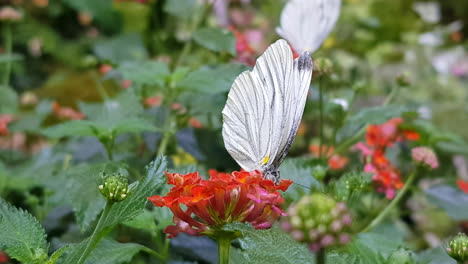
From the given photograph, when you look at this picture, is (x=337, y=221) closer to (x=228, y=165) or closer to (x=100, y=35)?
(x=228, y=165)

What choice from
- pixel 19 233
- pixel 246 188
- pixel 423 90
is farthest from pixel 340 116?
pixel 423 90

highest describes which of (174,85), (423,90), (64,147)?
(174,85)

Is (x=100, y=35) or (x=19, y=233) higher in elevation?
(x=19, y=233)

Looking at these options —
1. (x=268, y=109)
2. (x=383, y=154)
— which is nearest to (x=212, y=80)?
(x=268, y=109)

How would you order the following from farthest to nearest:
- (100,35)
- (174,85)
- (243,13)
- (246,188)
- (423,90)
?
(100,35)
(243,13)
(423,90)
(174,85)
(246,188)

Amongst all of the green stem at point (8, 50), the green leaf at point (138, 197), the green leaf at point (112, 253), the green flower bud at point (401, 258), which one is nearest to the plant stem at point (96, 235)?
the green leaf at point (138, 197)

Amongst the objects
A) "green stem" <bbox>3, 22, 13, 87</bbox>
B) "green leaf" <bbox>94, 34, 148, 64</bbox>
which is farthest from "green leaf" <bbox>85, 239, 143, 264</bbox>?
"green leaf" <bbox>94, 34, 148, 64</bbox>
